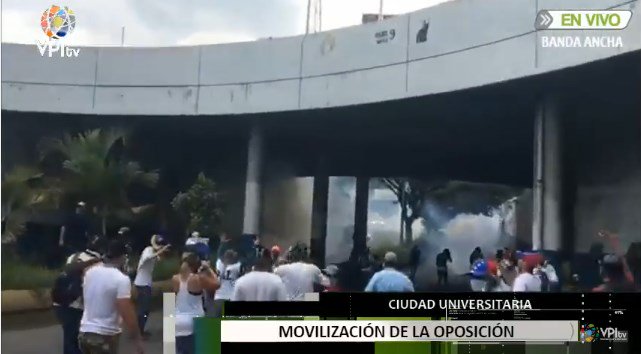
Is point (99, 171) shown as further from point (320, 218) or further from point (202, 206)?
point (320, 218)

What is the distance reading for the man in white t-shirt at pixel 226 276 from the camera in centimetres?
271

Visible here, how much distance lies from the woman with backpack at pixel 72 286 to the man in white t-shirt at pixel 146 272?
17 cm

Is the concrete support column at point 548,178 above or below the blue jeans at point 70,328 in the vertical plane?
above

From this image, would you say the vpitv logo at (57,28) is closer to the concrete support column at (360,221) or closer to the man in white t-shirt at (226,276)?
the man in white t-shirt at (226,276)

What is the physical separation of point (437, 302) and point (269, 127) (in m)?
1.04

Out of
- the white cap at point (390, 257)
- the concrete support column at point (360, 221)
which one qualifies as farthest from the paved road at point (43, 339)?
the white cap at point (390, 257)

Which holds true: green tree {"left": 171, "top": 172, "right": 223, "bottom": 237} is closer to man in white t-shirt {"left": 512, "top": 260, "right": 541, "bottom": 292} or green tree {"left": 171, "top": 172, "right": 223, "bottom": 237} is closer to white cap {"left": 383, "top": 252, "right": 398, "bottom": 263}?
white cap {"left": 383, "top": 252, "right": 398, "bottom": 263}

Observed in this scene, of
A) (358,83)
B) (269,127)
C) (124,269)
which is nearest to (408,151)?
(358,83)

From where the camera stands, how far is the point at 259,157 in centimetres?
277

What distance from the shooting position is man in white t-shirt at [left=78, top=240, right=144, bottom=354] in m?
2.67

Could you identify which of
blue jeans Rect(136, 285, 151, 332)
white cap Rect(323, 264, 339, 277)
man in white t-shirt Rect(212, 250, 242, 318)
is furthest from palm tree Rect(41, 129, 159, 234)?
white cap Rect(323, 264, 339, 277)

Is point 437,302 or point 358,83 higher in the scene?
point 358,83

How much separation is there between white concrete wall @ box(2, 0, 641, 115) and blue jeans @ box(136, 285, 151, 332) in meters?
0.75

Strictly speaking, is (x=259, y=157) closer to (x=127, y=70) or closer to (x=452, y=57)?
(x=127, y=70)
